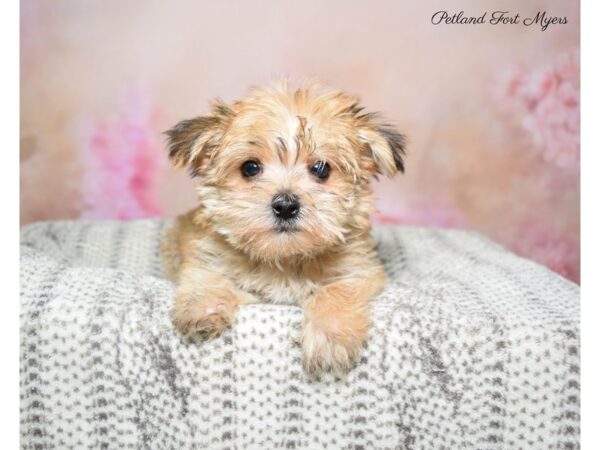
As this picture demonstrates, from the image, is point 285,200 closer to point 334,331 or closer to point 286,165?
point 286,165

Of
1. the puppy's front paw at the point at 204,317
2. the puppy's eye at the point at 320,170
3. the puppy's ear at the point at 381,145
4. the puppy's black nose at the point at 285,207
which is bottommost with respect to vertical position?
the puppy's front paw at the point at 204,317

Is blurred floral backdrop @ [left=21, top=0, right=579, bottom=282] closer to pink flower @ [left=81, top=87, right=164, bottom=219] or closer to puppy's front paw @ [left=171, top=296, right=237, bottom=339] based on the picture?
pink flower @ [left=81, top=87, right=164, bottom=219]

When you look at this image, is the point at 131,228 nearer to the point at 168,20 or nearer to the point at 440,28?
the point at 168,20

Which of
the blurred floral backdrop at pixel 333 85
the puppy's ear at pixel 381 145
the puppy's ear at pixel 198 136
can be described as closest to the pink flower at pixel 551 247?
the blurred floral backdrop at pixel 333 85

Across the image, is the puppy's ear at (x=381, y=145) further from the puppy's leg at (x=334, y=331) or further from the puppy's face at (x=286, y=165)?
the puppy's leg at (x=334, y=331)
